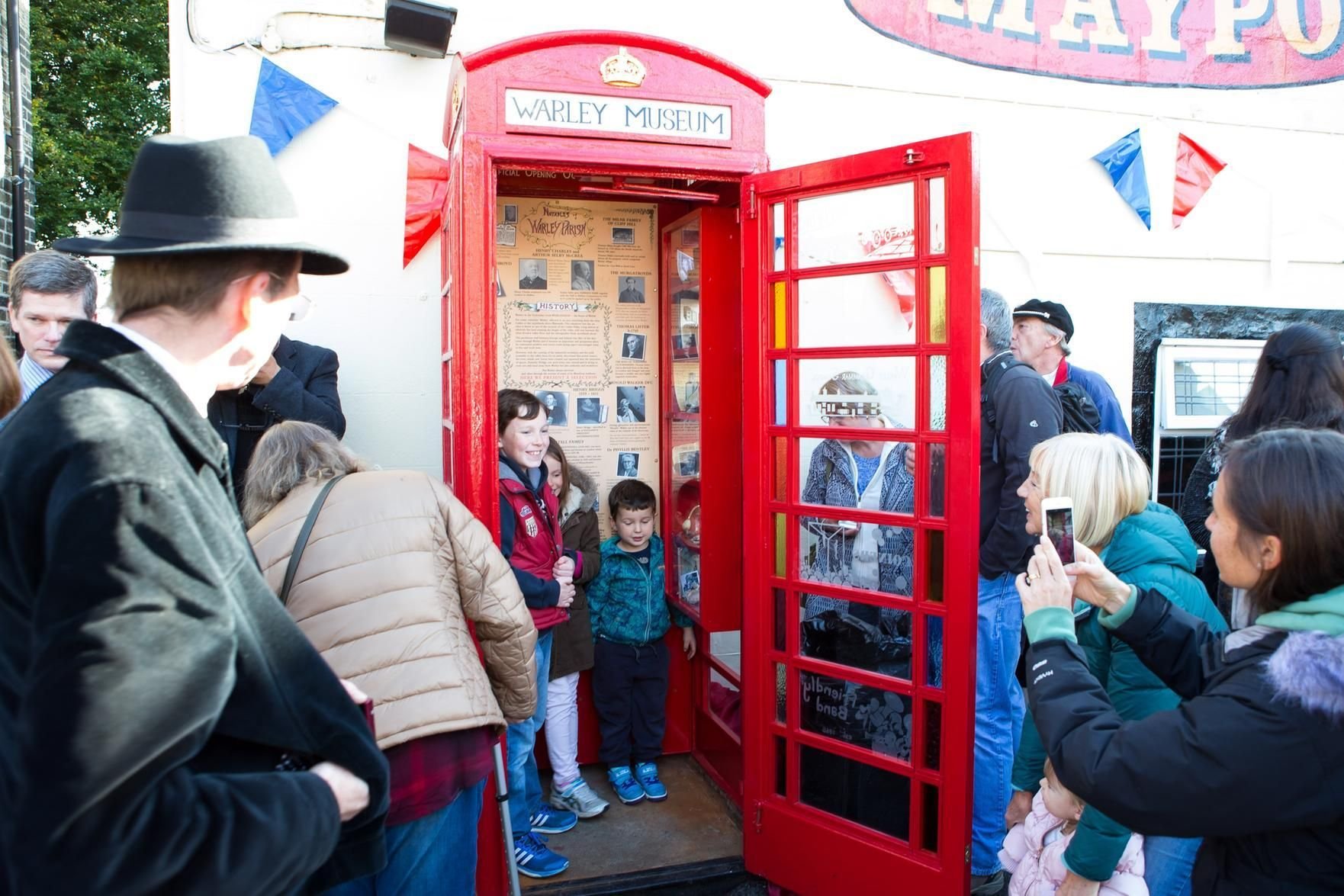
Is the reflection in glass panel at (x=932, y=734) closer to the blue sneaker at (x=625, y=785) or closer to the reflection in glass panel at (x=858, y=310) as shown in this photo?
the reflection in glass panel at (x=858, y=310)

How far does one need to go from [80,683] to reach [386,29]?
364 cm

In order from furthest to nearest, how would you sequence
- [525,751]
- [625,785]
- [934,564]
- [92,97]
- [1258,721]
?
1. [92,97]
2. [625,785]
3. [525,751]
4. [934,564]
5. [1258,721]

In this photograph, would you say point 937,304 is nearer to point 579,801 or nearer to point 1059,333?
point 1059,333

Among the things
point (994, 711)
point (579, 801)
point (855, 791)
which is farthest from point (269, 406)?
point (994, 711)

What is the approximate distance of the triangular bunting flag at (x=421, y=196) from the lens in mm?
4152

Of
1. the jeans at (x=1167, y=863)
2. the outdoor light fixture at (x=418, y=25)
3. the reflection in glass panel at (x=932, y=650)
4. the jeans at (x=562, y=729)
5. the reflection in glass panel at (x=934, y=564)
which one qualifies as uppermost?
the outdoor light fixture at (x=418, y=25)

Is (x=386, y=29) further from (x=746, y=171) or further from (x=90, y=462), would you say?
(x=90, y=462)

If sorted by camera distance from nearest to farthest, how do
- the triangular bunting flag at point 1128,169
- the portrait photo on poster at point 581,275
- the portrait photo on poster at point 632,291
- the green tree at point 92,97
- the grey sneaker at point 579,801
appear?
the grey sneaker at point 579,801, the portrait photo on poster at point 581,275, the portrait photo on poster at point 632,291, the triangular bunting flag at point 1128,169, the green tree at point 92,97

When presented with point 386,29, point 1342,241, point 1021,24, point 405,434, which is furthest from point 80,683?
point 1342,241

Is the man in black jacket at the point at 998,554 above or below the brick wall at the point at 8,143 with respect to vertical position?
below

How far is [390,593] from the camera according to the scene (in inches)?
89.6

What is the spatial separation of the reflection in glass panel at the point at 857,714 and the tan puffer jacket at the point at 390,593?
1.48m

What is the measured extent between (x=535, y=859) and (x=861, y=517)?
73.0 inches

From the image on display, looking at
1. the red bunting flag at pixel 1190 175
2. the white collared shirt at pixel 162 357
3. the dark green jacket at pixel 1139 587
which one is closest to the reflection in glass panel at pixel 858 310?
the dark green jacket at pixel 1139 587
